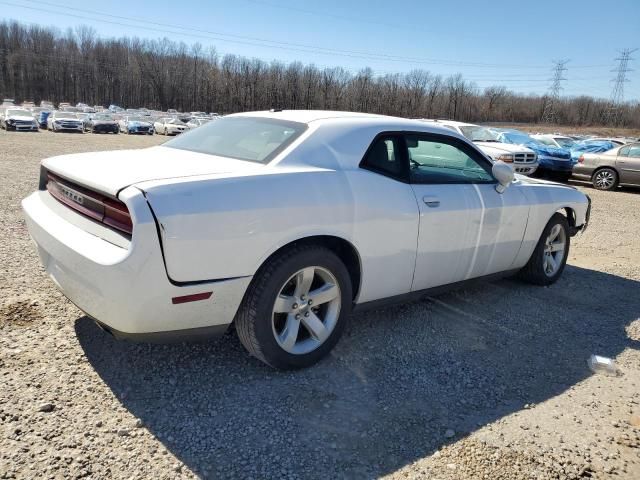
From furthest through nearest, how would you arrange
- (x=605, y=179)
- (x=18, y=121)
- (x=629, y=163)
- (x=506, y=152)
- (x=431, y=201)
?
(x=18, y=121)
(x=605, y=179)
(x=629, y=163)
(x=506, y=152)
(x=431, y=201)

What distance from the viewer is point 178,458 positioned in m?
2.27

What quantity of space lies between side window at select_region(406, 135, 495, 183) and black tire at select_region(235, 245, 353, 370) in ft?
3.32

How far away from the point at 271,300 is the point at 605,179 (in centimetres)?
1525

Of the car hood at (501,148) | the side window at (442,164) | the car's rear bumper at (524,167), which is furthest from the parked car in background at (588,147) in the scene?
the side window at (442,164)

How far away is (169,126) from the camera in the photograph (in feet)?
127

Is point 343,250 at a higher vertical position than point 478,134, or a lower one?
lower

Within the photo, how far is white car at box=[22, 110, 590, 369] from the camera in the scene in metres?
2.44

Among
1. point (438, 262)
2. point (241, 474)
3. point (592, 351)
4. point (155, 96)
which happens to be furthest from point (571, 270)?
point (155, 96)

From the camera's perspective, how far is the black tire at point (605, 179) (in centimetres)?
Answer: 1478

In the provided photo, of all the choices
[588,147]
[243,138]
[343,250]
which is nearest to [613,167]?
[588,147]

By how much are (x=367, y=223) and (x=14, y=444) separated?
7.20ft

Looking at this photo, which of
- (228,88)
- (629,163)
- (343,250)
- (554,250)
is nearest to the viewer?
(343,250)

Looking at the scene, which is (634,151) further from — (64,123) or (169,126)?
(169,126)

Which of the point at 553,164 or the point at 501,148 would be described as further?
the point at 553,164
